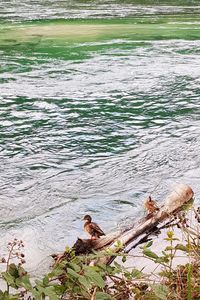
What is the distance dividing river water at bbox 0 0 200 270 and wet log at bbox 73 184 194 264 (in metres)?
0.22

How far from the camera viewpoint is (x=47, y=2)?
11258 mm

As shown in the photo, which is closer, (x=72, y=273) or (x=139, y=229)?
(x=72, y=273)

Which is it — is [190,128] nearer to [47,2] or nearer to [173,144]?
[173,144]

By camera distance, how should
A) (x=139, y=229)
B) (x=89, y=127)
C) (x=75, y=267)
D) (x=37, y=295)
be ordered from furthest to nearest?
(x=89, y=127), (x=139, y=229), (x=75, y=267), (x=37, y=295)

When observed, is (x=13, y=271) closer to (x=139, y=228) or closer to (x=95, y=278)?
(x=95, y=278)

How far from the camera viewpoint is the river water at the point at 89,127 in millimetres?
2531

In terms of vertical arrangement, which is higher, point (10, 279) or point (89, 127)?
point (10, 279)

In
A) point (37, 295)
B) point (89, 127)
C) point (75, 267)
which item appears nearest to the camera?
point (37, 295)

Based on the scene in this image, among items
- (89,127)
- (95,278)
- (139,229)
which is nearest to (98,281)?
(95,278)

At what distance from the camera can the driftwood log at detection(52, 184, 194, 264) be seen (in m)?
1.97

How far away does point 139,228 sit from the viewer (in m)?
2.12

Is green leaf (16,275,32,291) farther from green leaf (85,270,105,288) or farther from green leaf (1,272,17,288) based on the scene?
green leaf (85,270,105,288)

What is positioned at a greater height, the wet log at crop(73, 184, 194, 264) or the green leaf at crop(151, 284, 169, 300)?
the green leaf at crop(151, 284, 169, 300)

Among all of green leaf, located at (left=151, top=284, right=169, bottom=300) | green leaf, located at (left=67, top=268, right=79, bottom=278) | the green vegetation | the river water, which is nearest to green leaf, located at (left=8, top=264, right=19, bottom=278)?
the green vegetation
